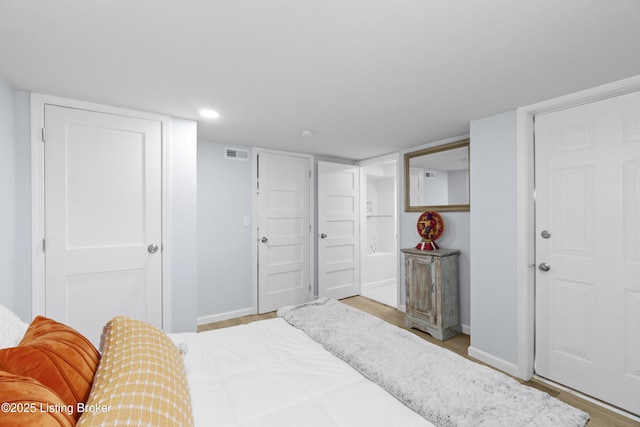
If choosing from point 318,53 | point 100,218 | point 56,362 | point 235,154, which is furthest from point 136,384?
point 235,154

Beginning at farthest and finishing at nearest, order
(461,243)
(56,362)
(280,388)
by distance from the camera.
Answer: (461,243) → (280,388) → (56,362)

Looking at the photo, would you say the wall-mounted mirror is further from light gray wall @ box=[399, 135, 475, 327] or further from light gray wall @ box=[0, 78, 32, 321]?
light gray wall @ box=[0, 78, 32, 321]

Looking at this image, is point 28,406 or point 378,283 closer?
point 28,406

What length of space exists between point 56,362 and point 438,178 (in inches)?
140

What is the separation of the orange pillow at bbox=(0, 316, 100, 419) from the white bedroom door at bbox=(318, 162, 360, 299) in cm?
335

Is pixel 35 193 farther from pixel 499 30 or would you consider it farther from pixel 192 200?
pixel 499 30

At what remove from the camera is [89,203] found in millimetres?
2277

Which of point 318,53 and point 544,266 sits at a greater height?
point 318,53

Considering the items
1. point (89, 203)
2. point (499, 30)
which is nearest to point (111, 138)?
point (89, 203)

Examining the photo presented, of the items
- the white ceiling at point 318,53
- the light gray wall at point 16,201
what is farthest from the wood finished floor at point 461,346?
the white ceiling at point 318,53

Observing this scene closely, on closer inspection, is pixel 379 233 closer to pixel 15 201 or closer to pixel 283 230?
pixel 283 230

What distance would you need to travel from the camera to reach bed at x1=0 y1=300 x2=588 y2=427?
2.42 ft

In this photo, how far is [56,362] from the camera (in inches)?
33.0

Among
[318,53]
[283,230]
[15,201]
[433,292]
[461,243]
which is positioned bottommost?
[433,292]
